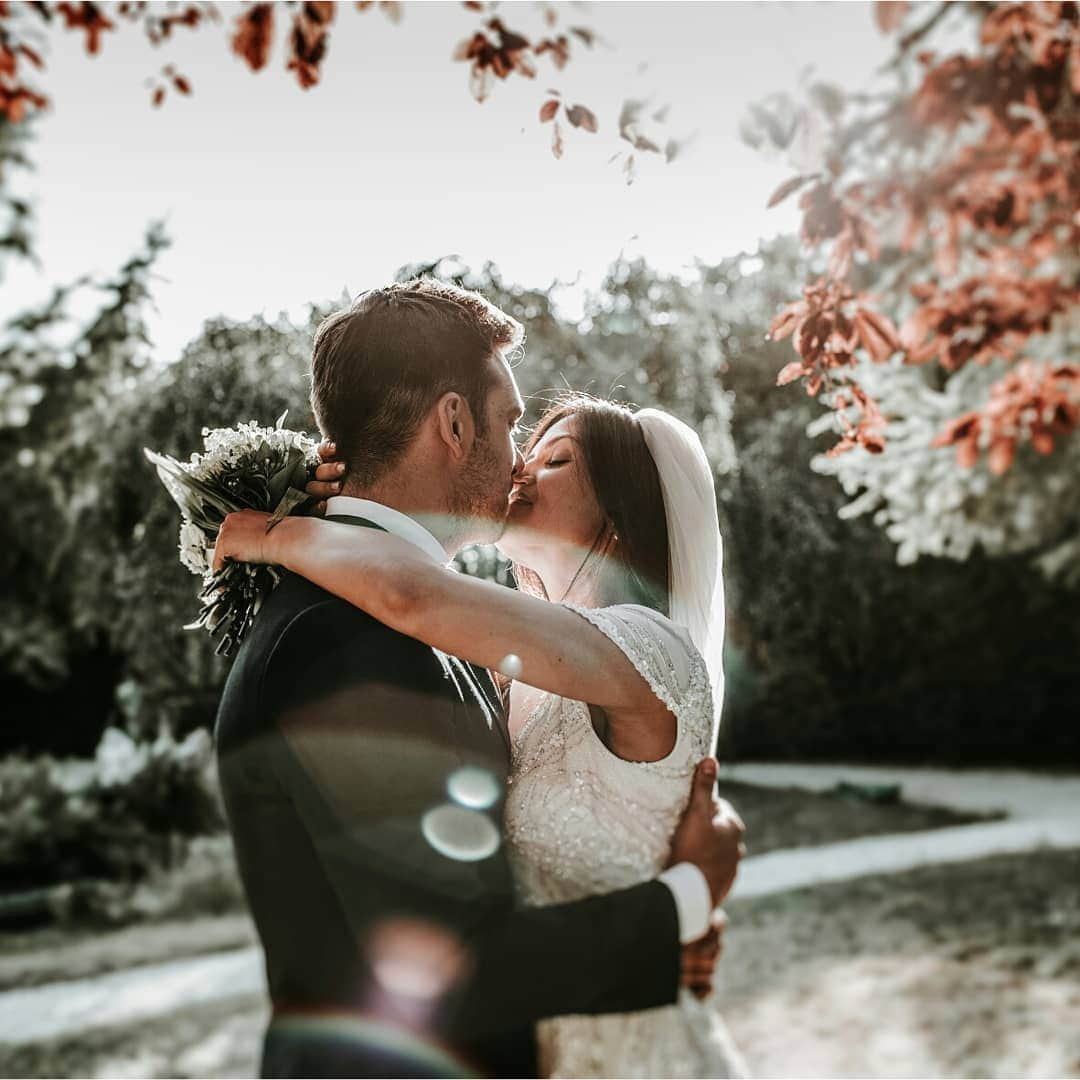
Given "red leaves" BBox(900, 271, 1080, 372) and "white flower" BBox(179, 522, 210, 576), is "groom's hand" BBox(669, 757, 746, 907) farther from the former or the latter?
"red leaves" BBox(900, 271, 1080, 372)

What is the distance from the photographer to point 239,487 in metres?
2.44

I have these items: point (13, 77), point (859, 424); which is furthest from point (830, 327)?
point (13, 77)

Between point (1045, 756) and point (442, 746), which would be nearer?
point (442, 746)

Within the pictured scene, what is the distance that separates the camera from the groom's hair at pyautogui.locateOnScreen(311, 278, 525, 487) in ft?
7.43

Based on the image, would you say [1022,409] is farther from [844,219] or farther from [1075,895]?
[1075,895]

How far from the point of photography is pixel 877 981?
6.69m

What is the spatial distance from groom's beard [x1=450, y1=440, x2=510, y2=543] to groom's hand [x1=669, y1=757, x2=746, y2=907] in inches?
Answer: 27.8

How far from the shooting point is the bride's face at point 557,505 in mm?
2861

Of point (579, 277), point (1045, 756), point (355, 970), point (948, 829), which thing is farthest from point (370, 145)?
point (1045, 756)

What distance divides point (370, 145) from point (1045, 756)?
46.0ft

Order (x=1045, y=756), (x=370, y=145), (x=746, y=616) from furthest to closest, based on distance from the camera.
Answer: (x=1045, y=756), (x=746, y=616), (x=370, y=145)

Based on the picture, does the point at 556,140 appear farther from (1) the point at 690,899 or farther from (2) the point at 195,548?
(1) the point at 690,899

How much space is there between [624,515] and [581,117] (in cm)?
103

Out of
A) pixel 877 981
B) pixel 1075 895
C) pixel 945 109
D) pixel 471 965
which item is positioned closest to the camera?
pixel 471 965
